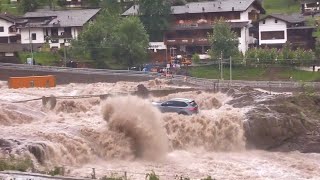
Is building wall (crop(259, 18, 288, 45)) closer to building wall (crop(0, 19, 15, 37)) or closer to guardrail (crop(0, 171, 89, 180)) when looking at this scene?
building wall (crop(0, 19, 15, 37))

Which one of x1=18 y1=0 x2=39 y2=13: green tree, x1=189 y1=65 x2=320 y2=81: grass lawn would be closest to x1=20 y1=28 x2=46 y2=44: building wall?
x1=18 y1=0 x2=39 y2=13: green tree

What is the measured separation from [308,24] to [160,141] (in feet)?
145

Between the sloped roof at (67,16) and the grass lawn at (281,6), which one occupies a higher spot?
the grass lawn at (281,6)

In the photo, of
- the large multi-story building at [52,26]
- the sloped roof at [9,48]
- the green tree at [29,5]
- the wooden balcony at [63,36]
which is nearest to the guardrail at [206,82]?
the sloped roof at [9,48]

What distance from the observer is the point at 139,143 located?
3112 centimetres

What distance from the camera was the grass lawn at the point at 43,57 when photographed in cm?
6750

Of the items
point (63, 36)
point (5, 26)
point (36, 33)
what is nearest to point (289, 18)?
point (63, 36)

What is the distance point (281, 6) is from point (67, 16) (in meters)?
31.3

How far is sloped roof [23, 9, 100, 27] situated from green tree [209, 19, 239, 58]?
1846cm

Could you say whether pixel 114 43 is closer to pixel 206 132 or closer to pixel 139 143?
pixel 206 132

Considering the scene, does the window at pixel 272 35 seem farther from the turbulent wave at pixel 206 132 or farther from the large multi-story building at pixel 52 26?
the turbulent wave at pixel 206 132

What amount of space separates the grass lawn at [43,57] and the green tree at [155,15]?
1116 cm

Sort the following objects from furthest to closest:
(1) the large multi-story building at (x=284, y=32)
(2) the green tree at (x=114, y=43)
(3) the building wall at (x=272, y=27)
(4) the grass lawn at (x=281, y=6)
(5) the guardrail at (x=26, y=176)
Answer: (4) the grass lawn at (x=281, y=6) < (3) the building wall at (x=272, y=27) < (1) the large multi-story building at (x=284, y=32) < (2) the green tree at (x=114, y=43) < (5) the guardrail at (x=26, y=176)

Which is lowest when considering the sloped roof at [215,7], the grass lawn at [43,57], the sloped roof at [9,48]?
the grass lawn at [43,57]
